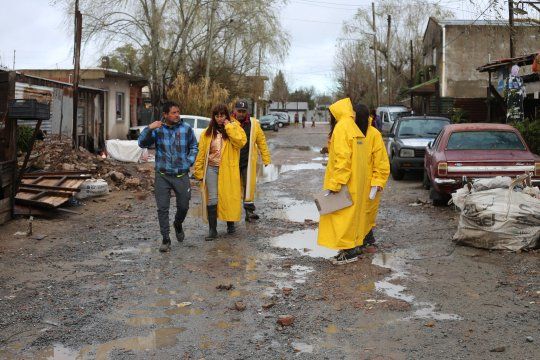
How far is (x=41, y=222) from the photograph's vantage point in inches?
396

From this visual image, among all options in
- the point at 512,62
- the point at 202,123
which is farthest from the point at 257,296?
the point at 202,123

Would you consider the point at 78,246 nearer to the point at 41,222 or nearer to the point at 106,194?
the point at 41,222

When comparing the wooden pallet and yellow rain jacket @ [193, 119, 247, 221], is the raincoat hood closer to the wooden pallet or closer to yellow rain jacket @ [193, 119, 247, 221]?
yellow rain jacket @ [193, 119, 247, 221]

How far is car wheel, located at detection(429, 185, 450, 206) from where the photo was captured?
11.9 meters

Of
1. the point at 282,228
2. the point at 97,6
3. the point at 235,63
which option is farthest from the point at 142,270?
the point at 235,63

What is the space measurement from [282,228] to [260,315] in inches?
171

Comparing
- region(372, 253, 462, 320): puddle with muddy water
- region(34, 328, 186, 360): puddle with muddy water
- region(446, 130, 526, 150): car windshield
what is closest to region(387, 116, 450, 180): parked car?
region(446, 130, 526, 150): car windshield

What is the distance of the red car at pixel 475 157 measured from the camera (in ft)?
36.7

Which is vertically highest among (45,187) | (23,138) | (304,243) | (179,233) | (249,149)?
(23,138)

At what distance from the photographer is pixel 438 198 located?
1202 cm

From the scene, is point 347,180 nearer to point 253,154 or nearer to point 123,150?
point 253,154

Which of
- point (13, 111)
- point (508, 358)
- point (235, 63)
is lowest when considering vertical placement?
point (508, 358)

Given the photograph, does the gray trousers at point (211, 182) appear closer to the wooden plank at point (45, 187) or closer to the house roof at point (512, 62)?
the wooden plank at point (45, 187)

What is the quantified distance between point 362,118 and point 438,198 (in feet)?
16.4
